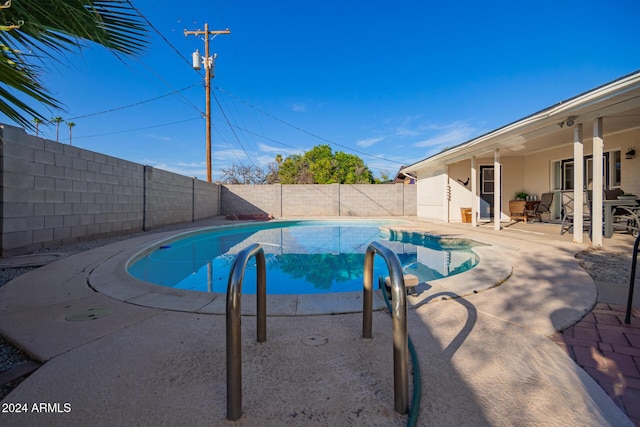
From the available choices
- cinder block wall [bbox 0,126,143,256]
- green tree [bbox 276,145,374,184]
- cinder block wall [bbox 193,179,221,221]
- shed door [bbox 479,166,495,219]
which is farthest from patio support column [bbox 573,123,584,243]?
green tree [bbox 276,145,374,184]

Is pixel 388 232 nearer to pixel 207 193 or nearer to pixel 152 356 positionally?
pixel 152 356

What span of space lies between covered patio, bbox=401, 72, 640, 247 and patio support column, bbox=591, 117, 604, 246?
1cm

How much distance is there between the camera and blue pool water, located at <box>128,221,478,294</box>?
452 cm

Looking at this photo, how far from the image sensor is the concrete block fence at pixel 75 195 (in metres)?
4.69

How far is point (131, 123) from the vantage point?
2005cm

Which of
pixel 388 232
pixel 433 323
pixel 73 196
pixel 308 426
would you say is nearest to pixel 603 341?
pixel 433 323

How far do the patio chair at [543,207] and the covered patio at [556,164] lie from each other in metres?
0.20

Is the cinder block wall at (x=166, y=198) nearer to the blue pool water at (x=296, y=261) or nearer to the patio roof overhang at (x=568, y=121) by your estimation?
the blue pool water at (x=296, y=261)

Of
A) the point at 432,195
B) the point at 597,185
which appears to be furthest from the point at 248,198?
the point at 597,185

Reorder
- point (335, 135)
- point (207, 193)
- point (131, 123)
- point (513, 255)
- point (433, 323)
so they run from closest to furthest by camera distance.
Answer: point (433, 323), point (513, 255), point (207, 193), point (131, 123), point (335, 135)

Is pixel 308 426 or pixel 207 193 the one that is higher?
pixel 207 193

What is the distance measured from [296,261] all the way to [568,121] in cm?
627

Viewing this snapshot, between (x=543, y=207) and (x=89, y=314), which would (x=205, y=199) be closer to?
(x=89, y=314)

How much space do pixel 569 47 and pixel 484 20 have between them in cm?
349
